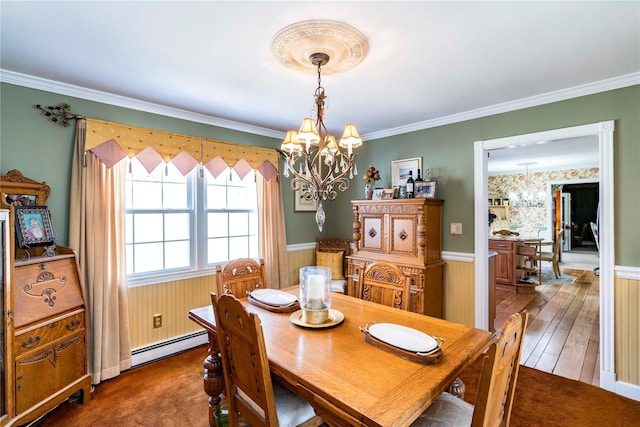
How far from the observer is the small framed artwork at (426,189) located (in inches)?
130

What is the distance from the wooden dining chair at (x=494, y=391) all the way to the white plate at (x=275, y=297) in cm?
106

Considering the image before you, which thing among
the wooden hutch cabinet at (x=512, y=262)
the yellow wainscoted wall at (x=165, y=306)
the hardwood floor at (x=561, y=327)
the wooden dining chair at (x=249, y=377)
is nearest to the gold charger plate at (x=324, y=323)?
the wooden dining chair at (x=249, y=377)

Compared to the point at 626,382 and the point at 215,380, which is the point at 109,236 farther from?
the point at 626,382

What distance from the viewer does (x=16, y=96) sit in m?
2.32

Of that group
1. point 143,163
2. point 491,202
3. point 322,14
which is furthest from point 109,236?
point 491,202

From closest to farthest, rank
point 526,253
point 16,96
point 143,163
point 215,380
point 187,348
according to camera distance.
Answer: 1. point 215,380
2. point 16,96
3. point 143,163
4. point 187,348
5. point 526,253

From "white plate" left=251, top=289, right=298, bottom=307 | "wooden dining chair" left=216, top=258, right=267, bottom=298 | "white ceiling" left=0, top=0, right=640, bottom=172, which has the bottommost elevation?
"white plate" left=251, top=289, right=298, bottom=307

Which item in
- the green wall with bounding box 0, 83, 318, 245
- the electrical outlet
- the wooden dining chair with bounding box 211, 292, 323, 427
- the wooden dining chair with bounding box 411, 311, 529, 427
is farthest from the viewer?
the electrical outlet

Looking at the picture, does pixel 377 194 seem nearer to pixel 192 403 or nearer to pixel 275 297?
pixel 275 297

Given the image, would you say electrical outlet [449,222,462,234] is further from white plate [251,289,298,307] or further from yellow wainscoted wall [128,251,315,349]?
yellow wainscoted wall [128,251,315,349]

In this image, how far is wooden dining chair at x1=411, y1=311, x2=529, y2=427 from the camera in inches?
39.8

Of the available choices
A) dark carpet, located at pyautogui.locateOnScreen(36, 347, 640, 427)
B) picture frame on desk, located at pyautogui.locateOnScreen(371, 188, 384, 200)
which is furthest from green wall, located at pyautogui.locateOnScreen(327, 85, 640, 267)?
dark carpet, located at pyautogui.locateOnScreen(36, 347, 640, 427)

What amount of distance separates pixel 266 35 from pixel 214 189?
2.06 m

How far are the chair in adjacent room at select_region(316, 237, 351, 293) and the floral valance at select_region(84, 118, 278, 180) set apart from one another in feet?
4.05
